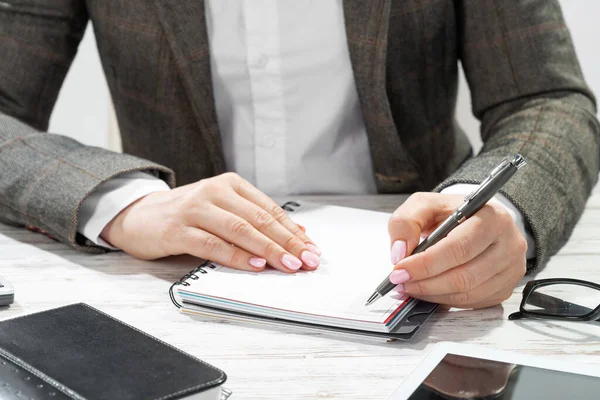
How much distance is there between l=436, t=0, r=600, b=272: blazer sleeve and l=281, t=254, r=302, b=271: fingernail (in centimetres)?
22

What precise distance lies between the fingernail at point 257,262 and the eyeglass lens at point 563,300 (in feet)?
0.86

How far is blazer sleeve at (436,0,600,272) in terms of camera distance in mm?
952

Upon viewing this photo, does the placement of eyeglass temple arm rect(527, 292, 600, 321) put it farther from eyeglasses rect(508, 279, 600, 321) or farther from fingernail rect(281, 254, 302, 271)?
fingernail rect(281, 254, 302, 271)

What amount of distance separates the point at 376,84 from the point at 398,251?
470mm

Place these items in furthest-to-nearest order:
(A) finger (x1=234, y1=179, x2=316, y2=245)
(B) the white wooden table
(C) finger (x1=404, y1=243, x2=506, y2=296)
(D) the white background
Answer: (D) the white background → (A) finger (x1=234, y1=179, x2=316, y2=245) → (C) finger (x1=404, y1=243, x2=506, y2=296) → (B) the white wooden table

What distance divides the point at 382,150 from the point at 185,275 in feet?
1.71

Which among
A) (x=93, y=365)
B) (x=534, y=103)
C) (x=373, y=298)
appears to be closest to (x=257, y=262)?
(x=373, y=298)

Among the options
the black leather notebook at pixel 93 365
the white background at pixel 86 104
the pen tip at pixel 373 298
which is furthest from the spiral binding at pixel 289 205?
the white background at pixel 86 104

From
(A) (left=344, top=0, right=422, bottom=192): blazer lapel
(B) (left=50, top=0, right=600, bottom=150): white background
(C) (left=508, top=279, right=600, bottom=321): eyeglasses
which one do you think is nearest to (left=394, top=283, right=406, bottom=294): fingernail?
(C) (left=508, top=279, right=600, bottom=321): eyeglasses

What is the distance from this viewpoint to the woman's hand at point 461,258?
2.34 feet

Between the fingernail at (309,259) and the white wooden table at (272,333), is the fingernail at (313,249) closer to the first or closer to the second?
the fingernail at (309,259)

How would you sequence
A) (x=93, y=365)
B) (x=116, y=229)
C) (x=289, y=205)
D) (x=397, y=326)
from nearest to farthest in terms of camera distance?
(x=93, y=365) → (x=397, y=326) → (x=116, y=229) → (x=289, y=205)

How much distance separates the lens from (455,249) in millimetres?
715

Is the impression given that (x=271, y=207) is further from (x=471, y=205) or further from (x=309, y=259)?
(x=471, y=205)
